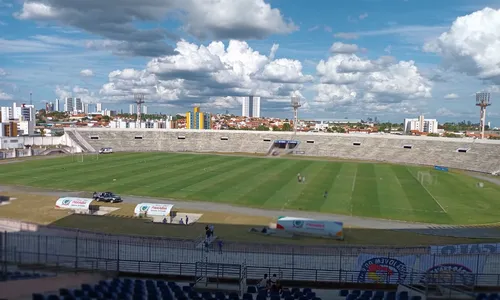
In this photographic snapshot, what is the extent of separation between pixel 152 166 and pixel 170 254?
42.9 meters

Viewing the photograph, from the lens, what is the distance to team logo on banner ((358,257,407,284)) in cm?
1792

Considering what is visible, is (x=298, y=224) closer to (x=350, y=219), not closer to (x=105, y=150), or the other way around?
(x=350, y=219)

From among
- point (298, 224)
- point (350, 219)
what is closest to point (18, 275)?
point (298, 224)

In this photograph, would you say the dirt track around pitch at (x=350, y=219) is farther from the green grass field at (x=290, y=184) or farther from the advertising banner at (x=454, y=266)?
the advertising banner at (x=454, y=266)

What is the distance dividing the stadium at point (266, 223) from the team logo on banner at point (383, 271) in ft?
0.16

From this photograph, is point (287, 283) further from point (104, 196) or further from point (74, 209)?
point (104, 196)

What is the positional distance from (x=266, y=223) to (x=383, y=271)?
14.6 metres

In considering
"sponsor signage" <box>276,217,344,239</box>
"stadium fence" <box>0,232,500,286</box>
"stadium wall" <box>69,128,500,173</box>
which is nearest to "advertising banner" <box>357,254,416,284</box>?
"stadium fence" <box>0,232,500,286</box>

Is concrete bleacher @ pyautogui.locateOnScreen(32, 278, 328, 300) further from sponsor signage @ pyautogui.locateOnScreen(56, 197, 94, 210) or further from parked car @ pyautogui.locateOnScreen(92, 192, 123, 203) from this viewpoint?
parked car @ pyautogui.locateOnScreen(92, 192, 123, 203)

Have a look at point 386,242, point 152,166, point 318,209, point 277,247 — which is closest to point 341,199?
point 318,209

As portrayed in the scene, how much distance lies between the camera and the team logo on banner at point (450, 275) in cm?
1684

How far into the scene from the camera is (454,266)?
60.2 feet

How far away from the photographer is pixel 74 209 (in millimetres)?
33781

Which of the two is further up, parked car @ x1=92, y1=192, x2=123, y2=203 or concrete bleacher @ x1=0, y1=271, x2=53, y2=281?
concrete bleacher @ x1=0, y1=271, x2=53, y2=281
